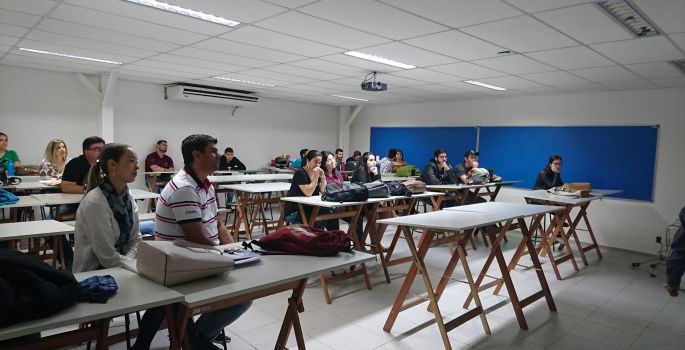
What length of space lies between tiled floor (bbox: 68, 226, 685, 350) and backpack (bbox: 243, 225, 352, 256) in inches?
40.4

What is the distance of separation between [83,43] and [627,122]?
7.54 meters

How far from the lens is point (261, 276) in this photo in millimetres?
1867

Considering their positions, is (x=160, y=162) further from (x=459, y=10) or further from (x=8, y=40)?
(x=459, y=10)

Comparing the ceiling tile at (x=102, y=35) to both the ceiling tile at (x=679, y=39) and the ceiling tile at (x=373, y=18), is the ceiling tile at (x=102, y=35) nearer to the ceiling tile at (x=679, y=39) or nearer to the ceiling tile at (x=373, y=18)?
the ceiling tile at (x=373, y=18)

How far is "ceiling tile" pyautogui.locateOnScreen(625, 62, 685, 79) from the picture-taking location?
15.3 ft

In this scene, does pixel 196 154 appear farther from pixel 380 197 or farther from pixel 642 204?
pixel 642 204

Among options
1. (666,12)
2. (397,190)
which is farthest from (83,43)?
(666,12)

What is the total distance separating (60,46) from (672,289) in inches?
283

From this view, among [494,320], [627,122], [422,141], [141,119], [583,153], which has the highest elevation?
[627,122]

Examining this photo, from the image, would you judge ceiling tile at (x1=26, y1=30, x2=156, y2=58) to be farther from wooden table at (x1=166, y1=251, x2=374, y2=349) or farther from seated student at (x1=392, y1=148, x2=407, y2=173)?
seated student at (x1=392, y1=148, x2=407, y2=173)

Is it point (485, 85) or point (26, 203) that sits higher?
point (485, 85)

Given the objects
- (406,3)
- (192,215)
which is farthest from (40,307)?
(406,3)

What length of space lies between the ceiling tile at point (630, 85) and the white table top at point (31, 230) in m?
6.59

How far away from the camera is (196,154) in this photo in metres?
2.43
